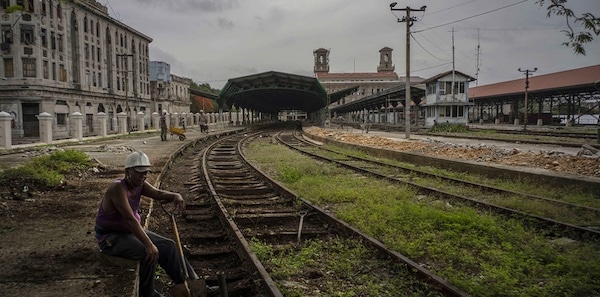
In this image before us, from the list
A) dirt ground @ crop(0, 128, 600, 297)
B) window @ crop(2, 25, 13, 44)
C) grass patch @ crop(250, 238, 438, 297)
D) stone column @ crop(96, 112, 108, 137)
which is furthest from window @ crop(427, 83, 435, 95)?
grass patch @ crop(250, 238, 438, 297)

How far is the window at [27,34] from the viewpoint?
38.7 metres

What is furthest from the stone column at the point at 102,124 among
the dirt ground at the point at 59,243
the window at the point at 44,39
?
the dirt ground at the point at 59,243

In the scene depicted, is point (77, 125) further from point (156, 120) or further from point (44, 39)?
point (44, 39)

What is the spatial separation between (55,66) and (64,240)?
43302 millimetres

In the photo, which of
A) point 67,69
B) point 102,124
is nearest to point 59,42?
point 67,69

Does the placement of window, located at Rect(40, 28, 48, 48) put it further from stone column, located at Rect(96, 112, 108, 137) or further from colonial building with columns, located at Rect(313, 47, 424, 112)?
colonial building with columns, located at Rect(313, 47, 424, 112)

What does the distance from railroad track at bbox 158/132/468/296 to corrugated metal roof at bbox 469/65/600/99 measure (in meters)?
30.4

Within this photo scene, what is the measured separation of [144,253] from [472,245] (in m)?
3.90

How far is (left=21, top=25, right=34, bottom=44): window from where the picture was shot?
127 feet

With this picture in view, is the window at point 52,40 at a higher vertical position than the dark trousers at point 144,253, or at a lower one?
higher

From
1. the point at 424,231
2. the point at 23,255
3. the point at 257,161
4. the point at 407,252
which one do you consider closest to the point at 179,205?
the point at 23,255

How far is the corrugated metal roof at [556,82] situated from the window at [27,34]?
45124mm

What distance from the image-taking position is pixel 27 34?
Result: 129 feet

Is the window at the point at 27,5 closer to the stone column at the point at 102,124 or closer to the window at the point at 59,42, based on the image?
the stone column at the point at 102,124
